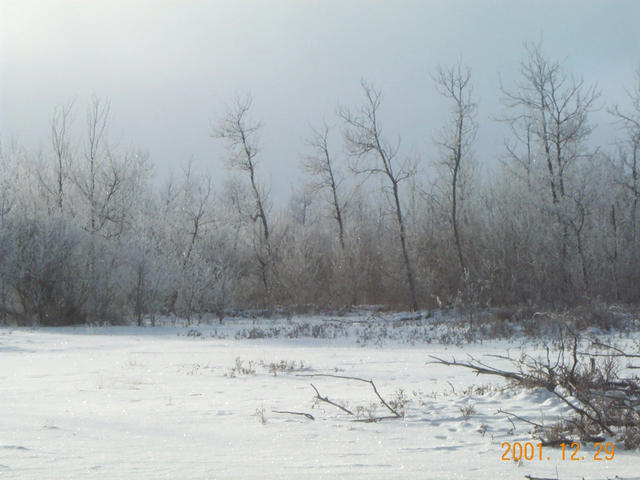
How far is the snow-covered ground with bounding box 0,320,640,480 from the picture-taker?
13.4 ft

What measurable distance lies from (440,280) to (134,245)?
17264mm

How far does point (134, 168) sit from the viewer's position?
110 feet

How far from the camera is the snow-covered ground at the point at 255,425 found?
4090 mm

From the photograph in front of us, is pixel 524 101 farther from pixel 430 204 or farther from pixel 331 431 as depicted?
pixel 331 431

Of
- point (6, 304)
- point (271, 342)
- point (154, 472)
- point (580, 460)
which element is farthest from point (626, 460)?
point (6, 304)

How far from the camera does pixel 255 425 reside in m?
5.66
